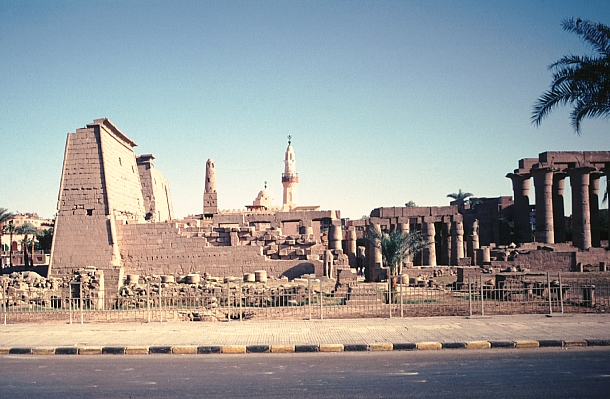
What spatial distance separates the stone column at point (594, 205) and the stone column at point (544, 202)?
14.6ft

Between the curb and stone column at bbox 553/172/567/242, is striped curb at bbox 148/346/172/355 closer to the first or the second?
the curb

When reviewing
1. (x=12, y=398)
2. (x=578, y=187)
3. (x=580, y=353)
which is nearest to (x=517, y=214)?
(x=578, y=187)

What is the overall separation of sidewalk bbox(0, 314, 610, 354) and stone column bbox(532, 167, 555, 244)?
839 inches

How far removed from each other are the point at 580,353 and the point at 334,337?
4415mm

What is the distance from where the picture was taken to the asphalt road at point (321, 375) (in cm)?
786

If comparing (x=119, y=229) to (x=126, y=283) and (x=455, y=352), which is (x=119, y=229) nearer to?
(x=126, y=283)

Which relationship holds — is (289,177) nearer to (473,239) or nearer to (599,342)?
(473,239)

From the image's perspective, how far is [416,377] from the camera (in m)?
8.69

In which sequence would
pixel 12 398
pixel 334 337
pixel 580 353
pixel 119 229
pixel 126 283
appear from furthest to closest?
pixel 119 229
pixel 126 283
pixel 334 337
pixel 580 353
pixel 12 398

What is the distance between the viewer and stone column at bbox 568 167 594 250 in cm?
3428

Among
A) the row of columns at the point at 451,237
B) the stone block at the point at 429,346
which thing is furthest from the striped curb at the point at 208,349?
the row of columns at the point at 451,237

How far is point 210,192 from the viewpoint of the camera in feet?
131

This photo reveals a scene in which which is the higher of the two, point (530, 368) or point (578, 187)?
point (578, 187)

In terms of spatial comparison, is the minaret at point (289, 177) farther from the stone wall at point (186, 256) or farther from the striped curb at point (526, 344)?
the striped curb at point (526, 344)
